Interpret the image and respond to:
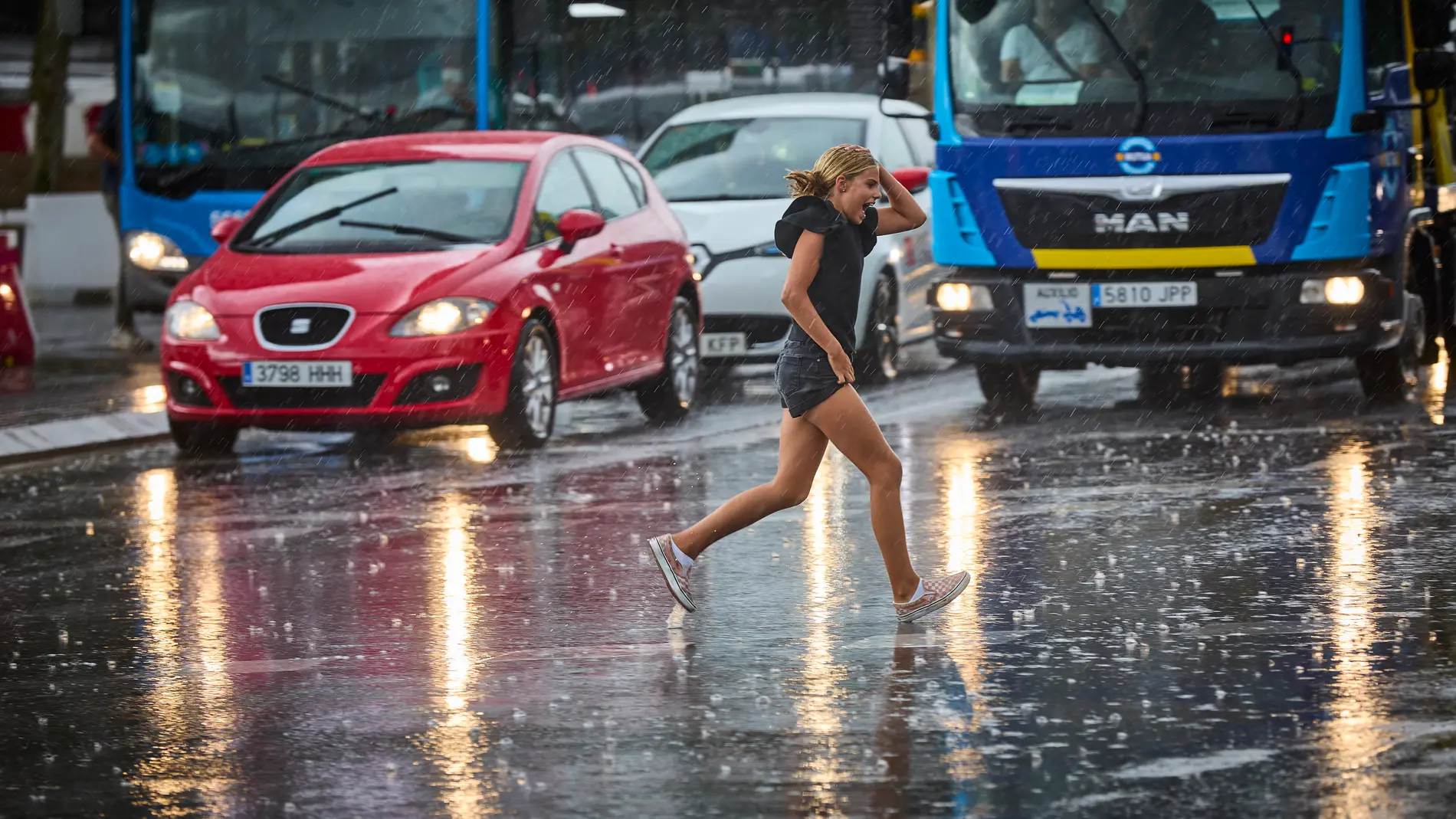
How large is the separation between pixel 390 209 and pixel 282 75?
202 inches

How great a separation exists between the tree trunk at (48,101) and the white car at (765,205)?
13491 millimetres

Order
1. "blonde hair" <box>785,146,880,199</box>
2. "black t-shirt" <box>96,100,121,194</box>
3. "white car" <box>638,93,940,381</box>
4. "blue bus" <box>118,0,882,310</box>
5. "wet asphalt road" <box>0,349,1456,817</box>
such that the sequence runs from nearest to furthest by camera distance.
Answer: "wet asphalt road" <box>0,349,1456,817</box>
"blonde hair" <box>785,146,880,199</box>
"white car" <box>638,93,940,381</box>
"blue bus" <box>118,0,882,310</box>
"black t-shirt" <box>96,100,121,194</box>

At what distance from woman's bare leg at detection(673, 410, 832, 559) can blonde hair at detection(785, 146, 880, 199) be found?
73 centimetres

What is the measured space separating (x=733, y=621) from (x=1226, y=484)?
12.1 ft

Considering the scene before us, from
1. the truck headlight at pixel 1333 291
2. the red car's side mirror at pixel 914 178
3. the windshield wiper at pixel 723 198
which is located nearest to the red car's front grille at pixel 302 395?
the red car's side mirror at pixel 914 178

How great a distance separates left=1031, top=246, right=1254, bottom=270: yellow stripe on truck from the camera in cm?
1377

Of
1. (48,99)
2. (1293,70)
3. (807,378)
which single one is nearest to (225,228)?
(1293,70)

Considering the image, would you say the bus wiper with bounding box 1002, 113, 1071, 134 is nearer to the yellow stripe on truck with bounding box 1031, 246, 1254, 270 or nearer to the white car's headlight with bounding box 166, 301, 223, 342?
the yellow stripe on truck with bounding box 1031, 246, 1254, 270

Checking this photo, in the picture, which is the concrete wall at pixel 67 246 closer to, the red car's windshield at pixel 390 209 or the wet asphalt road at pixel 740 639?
the red car's windshield at pixel 390 209

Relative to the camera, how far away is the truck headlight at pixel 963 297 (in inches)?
559

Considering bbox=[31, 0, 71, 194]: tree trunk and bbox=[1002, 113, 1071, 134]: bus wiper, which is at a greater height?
bbox=[31, 0, 71, 194]: tree trunk

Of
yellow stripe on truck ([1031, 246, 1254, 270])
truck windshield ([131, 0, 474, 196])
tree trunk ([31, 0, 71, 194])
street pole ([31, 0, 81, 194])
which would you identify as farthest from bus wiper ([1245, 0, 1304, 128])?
tree trunk ([31, 0, 71, 194])

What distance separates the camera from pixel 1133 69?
45.8ft

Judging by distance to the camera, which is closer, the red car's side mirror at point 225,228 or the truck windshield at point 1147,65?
the truck windshield at point 1147,65
